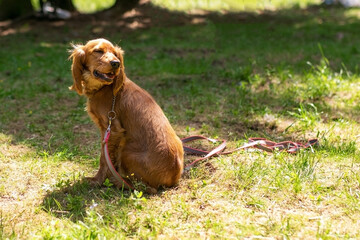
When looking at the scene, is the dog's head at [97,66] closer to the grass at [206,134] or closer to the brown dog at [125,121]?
the brown dog at [125,121]

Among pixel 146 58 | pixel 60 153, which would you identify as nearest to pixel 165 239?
pixel 60 153

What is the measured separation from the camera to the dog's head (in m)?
3.72

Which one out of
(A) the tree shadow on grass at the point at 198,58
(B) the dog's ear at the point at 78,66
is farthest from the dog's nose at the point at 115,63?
(A) the tree shadow on grass at the point at 198,58

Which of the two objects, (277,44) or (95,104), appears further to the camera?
(277,44)

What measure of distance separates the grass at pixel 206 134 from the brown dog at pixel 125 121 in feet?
0.77

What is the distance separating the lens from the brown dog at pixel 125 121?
3.73 m

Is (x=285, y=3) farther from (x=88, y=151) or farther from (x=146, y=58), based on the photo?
(x=88, y=151)

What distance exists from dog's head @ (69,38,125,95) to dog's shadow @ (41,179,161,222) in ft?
3.24

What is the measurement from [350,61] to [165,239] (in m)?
6.78

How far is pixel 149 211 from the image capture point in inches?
136

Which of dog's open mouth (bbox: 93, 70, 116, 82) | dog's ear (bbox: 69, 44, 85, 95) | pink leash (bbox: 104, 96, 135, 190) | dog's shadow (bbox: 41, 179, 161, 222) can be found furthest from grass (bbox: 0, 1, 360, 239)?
dog's open mouth (bbox: 93, 70, 116, 82)

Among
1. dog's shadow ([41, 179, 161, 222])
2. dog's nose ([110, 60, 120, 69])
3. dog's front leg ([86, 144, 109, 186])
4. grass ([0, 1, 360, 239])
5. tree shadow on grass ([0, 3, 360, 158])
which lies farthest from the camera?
tree shadow on grass ([0, 3, 360, 158])

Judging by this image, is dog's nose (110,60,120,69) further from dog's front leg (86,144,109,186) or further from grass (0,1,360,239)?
grass (0,1,360,239)

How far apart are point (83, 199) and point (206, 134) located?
7.40ft
